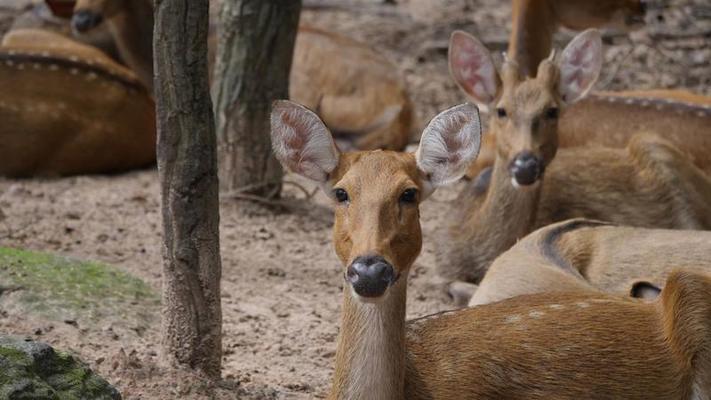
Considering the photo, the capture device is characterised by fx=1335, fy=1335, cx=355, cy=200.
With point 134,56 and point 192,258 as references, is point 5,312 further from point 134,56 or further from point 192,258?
point 134,56

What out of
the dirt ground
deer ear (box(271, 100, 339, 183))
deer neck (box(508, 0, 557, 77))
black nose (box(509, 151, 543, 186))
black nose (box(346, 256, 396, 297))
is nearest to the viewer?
black nose (box(346, 256, 396, 297))

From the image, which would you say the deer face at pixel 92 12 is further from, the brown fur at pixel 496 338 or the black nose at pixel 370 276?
the black nose at pixel 370 276

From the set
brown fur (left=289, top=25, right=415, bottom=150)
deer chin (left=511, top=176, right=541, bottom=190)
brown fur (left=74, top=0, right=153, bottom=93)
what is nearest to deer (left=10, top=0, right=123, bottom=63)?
brown fur (left=74, top=0, right=153, bottom=93)

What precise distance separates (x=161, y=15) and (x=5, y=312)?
5.04ft

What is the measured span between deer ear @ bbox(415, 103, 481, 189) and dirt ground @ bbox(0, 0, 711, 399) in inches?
47.1

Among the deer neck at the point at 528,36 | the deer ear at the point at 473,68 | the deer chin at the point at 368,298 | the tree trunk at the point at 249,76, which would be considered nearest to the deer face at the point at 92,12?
the tree trunk at the point at 249,76

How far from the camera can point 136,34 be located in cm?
1055

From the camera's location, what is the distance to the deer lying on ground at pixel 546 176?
724 centimetres

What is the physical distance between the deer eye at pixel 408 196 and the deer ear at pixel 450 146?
0.20m

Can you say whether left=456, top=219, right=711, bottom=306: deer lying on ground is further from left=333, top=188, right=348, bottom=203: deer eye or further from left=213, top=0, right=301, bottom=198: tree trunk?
left=213, top=0, right=301, bottom=198: tree trunk

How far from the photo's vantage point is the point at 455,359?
184 inches

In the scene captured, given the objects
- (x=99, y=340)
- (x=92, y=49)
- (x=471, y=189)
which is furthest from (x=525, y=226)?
(x=92, y=49)

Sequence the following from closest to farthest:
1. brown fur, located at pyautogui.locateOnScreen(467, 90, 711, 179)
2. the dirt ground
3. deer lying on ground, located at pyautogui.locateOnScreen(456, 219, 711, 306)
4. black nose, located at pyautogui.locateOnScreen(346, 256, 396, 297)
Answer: black nose, located at pyautogui.locateOnScreen(346, 256, 396, 297), the dirt ground, deer lying on ground, located at pyautogui.locateOnScreen(456, 219, 711, 306), brown fur, located at pyautogui.locateOnScreen(467, 90, 711, 179)

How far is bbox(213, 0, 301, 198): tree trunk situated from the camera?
8188mm
